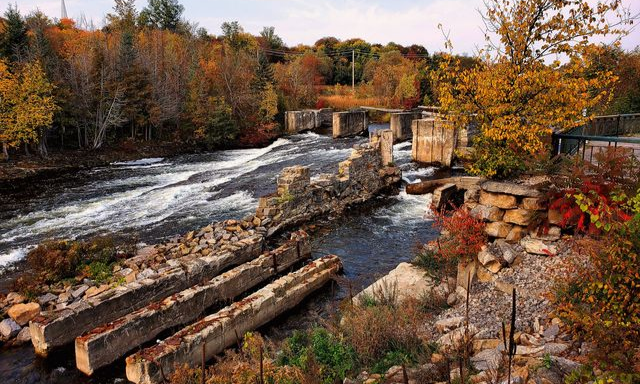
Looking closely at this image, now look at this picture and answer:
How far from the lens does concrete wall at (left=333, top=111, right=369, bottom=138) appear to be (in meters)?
33.8

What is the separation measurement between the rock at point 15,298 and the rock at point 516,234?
9.88 meters

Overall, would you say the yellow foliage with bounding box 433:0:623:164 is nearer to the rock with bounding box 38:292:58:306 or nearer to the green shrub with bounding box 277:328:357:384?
the green shrub with bounding box 277:328:357:384

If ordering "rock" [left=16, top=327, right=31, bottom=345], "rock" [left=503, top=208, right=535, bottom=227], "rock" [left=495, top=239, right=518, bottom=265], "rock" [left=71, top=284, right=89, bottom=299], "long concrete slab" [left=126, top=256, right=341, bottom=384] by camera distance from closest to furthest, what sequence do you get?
"long concrete slab" [left=126, top=256, right=341, bottom=384] < "rock" [left=495, top=239, right=518, bottom=265] < "rock" [left=503, top=208, right=535, bottom=227] < "rock" [left=16, top=327, right=31, bottom=345] < "rock" [left=71, top=284, right=89, bottom=299]

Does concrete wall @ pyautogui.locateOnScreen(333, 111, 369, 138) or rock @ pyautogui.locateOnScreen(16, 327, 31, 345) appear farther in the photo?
concrete wall @ pyautogui.locateOnScreen(333, 111, 369, 138)

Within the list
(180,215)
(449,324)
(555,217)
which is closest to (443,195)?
(555,217)

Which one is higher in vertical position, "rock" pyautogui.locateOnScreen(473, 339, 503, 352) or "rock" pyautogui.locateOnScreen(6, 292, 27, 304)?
"rock" pyautogui.locateOnScreen(473, 339, 503, 352)

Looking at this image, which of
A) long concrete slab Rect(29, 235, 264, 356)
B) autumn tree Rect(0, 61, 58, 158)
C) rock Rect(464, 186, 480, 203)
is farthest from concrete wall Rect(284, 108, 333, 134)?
rock Rect(464, 186, 480, 203)

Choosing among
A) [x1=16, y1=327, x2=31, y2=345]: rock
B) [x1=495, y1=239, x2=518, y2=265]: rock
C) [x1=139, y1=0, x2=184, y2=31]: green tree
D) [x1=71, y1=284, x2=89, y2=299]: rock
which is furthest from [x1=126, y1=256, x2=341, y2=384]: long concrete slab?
[x1=139, y1=0, x2=184, y2=31]: green tree

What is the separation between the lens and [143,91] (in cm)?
2986

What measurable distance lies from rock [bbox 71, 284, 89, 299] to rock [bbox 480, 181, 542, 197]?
28.4 feet

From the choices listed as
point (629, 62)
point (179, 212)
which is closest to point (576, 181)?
point (179, 212)

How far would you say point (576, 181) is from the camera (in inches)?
264

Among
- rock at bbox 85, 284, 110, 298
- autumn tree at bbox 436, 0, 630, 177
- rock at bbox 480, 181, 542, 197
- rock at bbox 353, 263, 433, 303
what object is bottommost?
rock at bbox 85, 284, 110, 298

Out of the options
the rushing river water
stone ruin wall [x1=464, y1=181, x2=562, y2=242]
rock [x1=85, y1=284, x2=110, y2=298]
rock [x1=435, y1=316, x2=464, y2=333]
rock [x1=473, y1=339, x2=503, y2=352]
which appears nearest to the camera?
rock [x1=473, y1=339, x2=503, y2=352]
